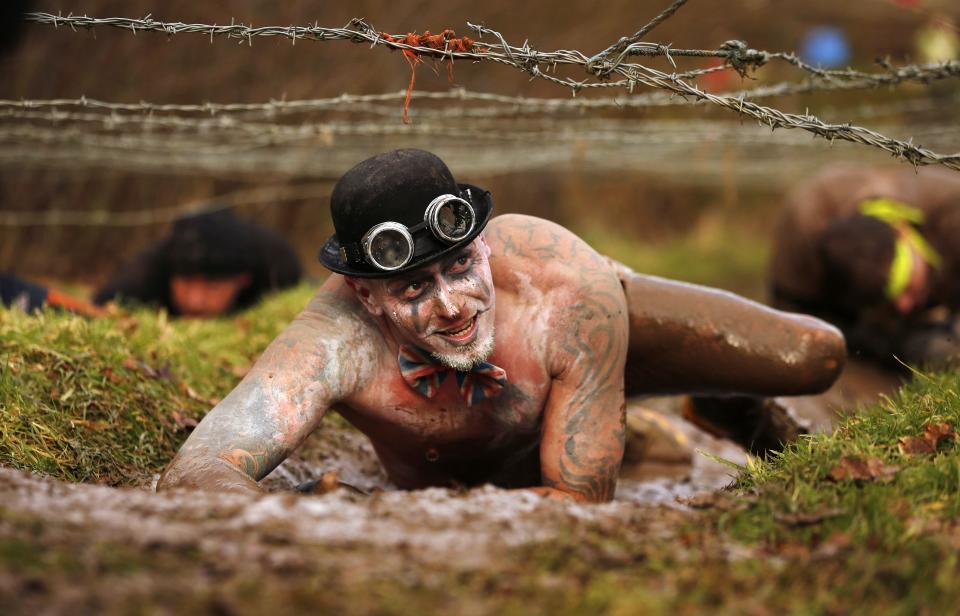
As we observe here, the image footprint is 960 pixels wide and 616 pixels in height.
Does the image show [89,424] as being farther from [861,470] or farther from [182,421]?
[861,470]

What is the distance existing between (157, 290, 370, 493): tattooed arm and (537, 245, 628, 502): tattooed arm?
2.12 ft

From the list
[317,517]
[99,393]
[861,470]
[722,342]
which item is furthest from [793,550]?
[99,393]

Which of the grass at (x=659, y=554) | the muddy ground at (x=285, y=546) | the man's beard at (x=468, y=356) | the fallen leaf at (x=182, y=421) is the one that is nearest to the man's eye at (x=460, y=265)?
the man's beard at (x=468, y=356)

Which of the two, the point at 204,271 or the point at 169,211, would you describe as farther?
the point at 169,211

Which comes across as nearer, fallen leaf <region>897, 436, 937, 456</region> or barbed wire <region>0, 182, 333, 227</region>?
fallen leaf <region>897, 436, 937, 456</region>

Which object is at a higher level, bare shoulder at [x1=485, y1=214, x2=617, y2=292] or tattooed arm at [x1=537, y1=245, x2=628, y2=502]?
bare shoulder at [x1=485, y1=214, x2=617, y2=292]

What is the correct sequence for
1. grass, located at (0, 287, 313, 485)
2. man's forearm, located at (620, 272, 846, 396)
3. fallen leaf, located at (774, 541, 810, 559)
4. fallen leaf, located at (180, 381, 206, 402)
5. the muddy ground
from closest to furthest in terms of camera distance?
the muddy ground, fallen leaf, located at (774, 541, 810, 559), grass, located at (0, 287, 313, 485), man's forearm, located at (620, 272, 846, 396), fallen leaf, located at (180, 381, 206, 402)

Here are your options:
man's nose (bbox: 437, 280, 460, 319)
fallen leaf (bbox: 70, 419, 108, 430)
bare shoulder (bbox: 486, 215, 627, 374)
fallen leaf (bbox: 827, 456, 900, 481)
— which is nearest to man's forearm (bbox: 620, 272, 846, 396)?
bare shoulder (bbox: 486, 215, 627, 374)

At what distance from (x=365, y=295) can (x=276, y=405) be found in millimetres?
461

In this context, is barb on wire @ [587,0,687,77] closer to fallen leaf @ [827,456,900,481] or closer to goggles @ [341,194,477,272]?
goggles @ [341,194,477,272]

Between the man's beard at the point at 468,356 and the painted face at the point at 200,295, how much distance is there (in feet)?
14.9

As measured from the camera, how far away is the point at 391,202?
3.42 metres

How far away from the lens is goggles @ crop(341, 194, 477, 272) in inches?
133

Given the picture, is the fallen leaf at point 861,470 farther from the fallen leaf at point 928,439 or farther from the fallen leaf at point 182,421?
the fallen leaf at point 182,421
